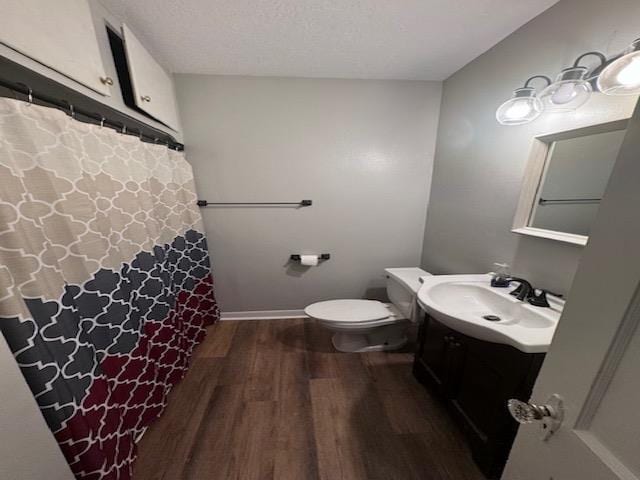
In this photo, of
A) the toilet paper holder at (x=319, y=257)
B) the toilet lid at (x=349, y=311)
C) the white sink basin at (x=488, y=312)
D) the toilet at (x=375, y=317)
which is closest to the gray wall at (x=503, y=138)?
the white sink basin at (x=488, y=312)

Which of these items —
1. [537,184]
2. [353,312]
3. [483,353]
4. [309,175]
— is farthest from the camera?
[309,175]

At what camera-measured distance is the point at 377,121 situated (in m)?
1.83

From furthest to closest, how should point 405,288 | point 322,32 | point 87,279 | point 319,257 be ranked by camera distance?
1. point 319,257
2. point 405,288
3. point 322,32
4. point 87,279

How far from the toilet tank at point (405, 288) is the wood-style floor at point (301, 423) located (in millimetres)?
434

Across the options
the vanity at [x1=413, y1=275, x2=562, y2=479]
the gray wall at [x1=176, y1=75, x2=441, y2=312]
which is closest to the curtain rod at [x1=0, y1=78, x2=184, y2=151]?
the gray wall at [x1=176, y1=75, x2=441, y2=312]

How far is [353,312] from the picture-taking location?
1793 millimetres

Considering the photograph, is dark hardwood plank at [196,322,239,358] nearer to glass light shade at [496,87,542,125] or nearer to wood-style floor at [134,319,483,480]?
wood-style floor at [134,319,483,480]

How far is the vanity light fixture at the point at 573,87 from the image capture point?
0.88 m

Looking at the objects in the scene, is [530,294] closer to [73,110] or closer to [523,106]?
[523,106]

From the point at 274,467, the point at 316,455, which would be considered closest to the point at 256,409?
the point at 274,467

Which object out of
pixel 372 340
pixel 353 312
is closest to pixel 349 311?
pixel 353 312

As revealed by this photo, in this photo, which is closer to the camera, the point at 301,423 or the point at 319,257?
the point at 301,423

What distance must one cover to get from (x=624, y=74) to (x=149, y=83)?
2.13 m

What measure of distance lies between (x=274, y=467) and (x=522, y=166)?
6.59 feet
